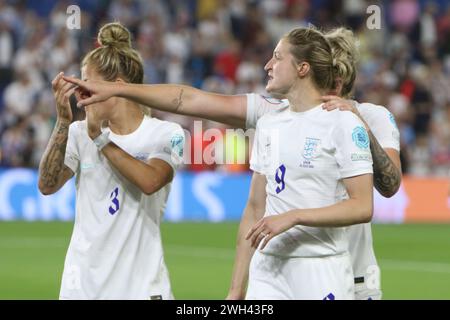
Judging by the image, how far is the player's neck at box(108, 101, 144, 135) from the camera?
5.49m

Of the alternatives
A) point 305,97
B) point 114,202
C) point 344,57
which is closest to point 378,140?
point 344,57

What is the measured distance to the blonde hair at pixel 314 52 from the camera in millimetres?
4801

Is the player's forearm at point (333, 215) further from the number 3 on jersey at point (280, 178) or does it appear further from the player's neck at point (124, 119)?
the player's neck at point (124, 119)

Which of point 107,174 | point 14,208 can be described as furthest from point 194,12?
point 107,174

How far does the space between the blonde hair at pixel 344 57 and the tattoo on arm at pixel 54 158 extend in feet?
4.51

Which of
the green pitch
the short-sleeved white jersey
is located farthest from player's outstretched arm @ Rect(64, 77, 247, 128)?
the green pitch

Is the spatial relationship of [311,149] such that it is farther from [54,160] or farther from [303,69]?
[54,160]

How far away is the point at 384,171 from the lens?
505cm

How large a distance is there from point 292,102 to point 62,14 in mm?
16470

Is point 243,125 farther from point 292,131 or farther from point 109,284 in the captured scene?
point 109,284

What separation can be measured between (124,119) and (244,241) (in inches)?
38.3

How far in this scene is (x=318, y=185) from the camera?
→ 4715 millimetres

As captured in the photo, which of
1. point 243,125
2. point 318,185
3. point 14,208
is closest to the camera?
point 318,185

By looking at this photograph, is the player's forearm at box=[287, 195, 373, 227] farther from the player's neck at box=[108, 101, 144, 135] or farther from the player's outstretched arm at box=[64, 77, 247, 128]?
the player's neck at box=[108, 101, 144, 135]
